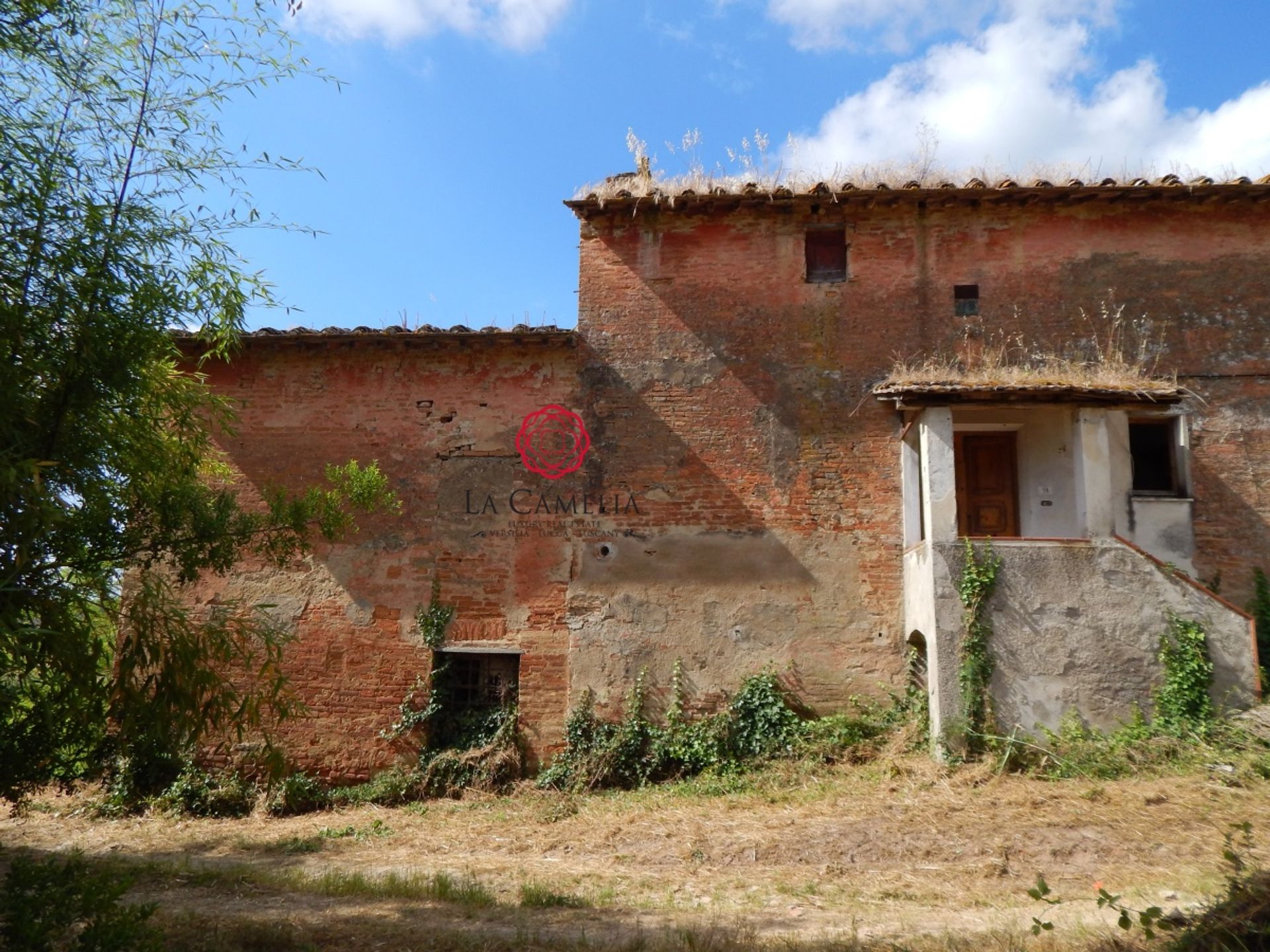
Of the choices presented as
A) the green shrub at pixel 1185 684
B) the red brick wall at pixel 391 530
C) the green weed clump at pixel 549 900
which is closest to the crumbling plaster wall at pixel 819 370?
the red brick wall at pixel 391 530

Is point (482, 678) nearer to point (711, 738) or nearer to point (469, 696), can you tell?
point (469, 696)

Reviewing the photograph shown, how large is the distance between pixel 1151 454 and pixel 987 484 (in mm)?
1968

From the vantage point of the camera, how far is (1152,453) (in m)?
10.6

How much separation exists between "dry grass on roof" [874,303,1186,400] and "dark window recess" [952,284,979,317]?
0.30m

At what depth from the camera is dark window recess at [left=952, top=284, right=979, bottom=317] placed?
1095cm

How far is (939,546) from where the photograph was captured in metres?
9.04

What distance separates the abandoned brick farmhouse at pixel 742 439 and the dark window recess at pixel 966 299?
0.04m

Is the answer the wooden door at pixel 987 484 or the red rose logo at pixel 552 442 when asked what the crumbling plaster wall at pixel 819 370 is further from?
the wooden door at pixel 987 484

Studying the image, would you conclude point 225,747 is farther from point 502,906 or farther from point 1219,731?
point 1219,731

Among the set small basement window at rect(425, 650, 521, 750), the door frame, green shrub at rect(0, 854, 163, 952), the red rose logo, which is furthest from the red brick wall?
green shrub at rect(0, 854, 163, 952)

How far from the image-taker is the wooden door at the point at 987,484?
1091 cm

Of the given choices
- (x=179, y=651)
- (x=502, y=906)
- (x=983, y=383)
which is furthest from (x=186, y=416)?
(x=983, y=383)

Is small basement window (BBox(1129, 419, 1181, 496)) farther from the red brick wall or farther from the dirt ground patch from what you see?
the red brick wall

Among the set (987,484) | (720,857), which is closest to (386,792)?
(720,857)
